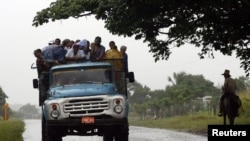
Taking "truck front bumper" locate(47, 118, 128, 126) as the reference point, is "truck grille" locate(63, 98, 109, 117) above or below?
above

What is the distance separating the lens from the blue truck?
1289cm

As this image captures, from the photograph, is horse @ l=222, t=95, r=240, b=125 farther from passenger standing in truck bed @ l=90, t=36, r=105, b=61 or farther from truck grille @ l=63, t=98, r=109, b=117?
truck grille @ l=63, t=98, r=109, b=117

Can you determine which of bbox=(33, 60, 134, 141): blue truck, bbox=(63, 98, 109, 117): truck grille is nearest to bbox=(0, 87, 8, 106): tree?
bbox=(33, 60, 134, 141): blue truck

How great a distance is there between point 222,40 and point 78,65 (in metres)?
8.97

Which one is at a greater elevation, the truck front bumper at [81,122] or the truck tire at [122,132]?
the truck front bumper at [81,122]

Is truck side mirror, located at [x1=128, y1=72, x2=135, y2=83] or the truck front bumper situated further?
truck side mirror, located at [x1=128, y1=72, x2=135, y2=83]

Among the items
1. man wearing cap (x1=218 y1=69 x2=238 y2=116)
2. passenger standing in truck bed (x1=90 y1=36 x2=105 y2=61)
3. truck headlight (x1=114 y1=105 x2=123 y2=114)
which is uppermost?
passenger standing in truck bed (x1=90 y1=36 x2=105 y2=61)

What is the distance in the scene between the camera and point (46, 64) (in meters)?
14.5

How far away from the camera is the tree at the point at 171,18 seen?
19.1 meters

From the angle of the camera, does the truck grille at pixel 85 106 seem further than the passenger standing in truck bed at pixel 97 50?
No

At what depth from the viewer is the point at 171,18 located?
21875mm

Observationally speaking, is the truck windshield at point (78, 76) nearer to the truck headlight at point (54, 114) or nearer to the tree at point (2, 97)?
the truck headlight at point (54, 114)

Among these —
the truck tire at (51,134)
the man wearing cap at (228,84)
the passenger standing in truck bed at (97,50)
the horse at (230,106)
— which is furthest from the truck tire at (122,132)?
the horse at (230,106)

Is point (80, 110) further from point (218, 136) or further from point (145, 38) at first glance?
point (145, 38)
